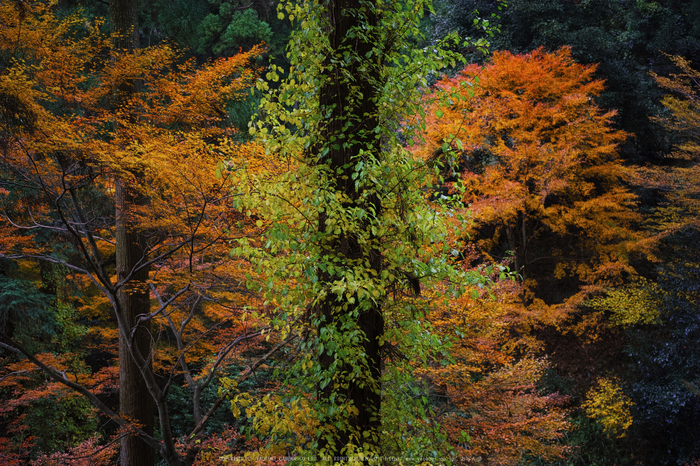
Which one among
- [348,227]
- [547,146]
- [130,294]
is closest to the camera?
[348,227]

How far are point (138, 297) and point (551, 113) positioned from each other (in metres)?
9.04

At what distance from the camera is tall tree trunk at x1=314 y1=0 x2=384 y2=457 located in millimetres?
2887

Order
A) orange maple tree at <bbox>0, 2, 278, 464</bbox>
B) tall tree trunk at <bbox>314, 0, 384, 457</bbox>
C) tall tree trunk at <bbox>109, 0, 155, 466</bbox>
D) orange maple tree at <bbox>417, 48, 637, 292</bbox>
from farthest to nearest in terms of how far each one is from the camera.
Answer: orange maple tree at <bbox>417, 48, 637, 292</bbox> < tall tree trunk at <bbox>109, 0, 155, 466</bbox> < orange maple tree at <bbox>0, 2, 278, 464</bbox> < tall tree trunk at <bbox>314, 0, 384, 457</bbox>

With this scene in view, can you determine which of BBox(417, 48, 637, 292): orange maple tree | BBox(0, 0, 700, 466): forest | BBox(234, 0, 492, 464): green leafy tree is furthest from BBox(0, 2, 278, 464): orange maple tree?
BBox(417, 48, 637, 292): orange maple tree

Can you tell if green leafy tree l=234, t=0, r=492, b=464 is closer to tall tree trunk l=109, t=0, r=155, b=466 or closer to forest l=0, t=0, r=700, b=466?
forest l=0, t=0, r=700, b=466

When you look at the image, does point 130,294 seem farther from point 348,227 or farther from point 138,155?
point 348,227

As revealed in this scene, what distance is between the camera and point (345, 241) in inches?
119

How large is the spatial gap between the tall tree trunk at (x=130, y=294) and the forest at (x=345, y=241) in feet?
0.13

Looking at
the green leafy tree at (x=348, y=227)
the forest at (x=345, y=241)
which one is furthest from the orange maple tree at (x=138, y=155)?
the green leafy tree at (x=348, y=227)

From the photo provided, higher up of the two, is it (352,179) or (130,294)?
(352,179)

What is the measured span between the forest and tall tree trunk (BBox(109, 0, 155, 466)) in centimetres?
4

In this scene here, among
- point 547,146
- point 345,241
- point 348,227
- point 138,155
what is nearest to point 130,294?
point 138,155

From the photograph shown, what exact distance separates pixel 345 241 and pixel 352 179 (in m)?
0.46

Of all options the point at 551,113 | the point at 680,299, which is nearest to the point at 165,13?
the point at 551,113
